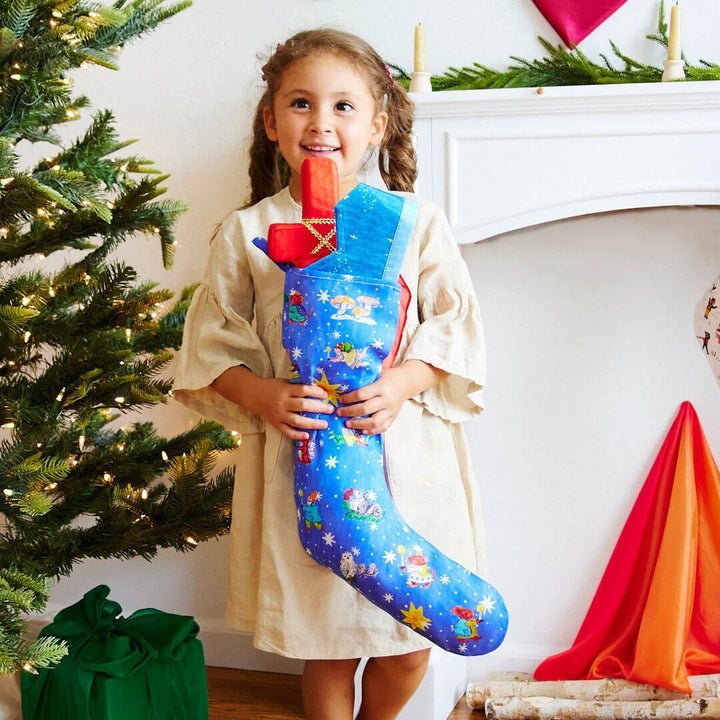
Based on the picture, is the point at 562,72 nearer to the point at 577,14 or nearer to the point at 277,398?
the point at 577,14

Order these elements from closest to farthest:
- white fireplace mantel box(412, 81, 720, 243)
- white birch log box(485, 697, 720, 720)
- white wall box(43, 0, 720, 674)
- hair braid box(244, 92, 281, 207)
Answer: hair braid box(244, 92, 281, 207) → white fireplace mantel box(412, 81, 720, 243) → white birch log box(485, 697, 720, 720) → white wall box(43, 0, 720, 674)

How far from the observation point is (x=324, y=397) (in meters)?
1.17

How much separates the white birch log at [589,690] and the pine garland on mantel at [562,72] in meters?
1.07

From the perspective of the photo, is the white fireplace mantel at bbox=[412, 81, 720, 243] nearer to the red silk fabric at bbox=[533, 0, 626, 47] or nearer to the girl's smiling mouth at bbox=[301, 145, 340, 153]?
the red silk fabric at bbox=[533, 0, 626, 47]

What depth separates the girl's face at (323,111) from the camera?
1253mm

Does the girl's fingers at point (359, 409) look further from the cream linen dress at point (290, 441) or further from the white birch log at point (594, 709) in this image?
the white birch log at point (594, 709)

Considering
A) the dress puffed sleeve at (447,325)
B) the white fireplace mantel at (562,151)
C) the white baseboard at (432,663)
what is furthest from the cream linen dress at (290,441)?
the white baseboard at (432,663)

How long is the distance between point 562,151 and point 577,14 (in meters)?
0.28

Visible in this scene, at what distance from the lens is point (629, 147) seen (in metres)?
1.59

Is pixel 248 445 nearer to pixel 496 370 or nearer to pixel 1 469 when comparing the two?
pixel 1 469

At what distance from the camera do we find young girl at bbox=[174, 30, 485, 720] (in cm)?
126

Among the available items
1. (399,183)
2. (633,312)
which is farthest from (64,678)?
(633,312)

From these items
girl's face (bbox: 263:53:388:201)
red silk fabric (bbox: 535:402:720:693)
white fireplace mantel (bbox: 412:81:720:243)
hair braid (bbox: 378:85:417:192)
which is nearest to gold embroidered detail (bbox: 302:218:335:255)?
girl's face (bbox: 263:53:388:201)

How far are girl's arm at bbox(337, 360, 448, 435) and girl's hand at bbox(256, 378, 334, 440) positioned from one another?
0.09 feet
